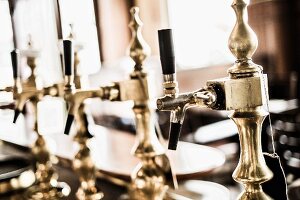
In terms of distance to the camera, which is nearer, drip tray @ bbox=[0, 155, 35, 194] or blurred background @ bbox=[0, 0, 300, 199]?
drip tray @ bbox=[0, 155, 35, 194]

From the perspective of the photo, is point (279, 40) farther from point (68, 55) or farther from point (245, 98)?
point (245, 98)

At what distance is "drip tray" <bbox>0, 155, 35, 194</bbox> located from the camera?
109 cm

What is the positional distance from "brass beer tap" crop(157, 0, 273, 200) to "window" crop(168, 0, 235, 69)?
20.8 feet

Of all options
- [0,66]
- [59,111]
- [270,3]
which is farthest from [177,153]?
[270,3]

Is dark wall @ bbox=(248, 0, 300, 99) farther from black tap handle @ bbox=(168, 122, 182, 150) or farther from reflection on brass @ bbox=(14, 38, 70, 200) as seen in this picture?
black tap handle @ bbox=(168, 122, 182, 150)

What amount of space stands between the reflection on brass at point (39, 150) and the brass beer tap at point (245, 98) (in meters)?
0.49

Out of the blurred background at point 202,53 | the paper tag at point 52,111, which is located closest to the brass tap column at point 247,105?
the paper tag at point 52,111

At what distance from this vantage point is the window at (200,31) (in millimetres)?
6938

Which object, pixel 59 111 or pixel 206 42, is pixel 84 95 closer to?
pixel 59 111

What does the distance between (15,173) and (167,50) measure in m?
0.66

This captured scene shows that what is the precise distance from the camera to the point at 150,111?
35.7 inches

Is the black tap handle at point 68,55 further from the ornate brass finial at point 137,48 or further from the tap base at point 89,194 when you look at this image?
the tap base at point 89,194

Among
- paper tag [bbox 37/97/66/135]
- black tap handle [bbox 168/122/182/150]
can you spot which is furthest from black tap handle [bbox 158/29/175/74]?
paper tag [bbox 37/97/66/135]

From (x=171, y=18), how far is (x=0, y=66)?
19.7 ft
